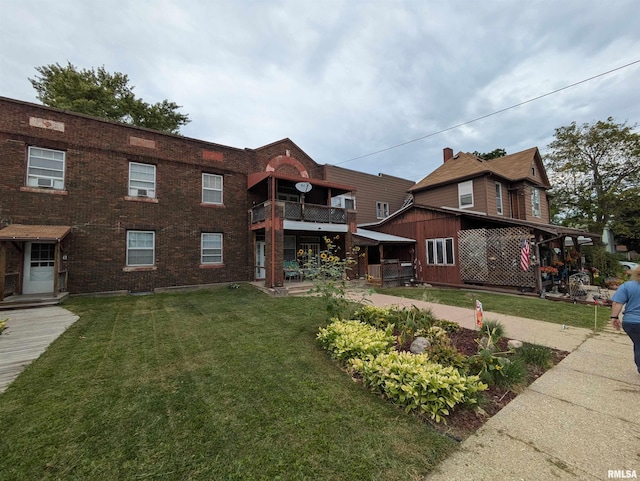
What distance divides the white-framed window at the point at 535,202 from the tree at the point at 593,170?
584 cm

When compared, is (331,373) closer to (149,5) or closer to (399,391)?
(399,391)

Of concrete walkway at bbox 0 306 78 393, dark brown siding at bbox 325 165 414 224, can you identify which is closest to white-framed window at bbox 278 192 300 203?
dark brown siding at bbox 325 165 414 224

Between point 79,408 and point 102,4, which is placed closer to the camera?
point 79,408

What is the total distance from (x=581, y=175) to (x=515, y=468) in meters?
30.0

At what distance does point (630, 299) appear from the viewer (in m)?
3.85

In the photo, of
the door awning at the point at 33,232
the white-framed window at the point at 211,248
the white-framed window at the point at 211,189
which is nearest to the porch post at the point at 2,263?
the door awning at the point at 33,232

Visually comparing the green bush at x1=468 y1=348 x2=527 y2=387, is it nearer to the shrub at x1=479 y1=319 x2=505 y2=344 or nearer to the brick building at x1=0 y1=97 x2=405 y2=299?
the shrub at x1=479 y1=319 x2=505 y2=344

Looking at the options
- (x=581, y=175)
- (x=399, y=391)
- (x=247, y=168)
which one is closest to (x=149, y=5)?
(x=247, y=168)

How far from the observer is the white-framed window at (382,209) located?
907 inches

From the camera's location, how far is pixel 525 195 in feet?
59.7

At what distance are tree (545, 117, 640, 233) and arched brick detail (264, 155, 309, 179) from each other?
22432 millimetres

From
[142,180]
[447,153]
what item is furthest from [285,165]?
[447,153]

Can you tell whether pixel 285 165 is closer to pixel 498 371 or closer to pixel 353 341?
pixel 353 341

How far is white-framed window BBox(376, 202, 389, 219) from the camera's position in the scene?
2303 centimetres
